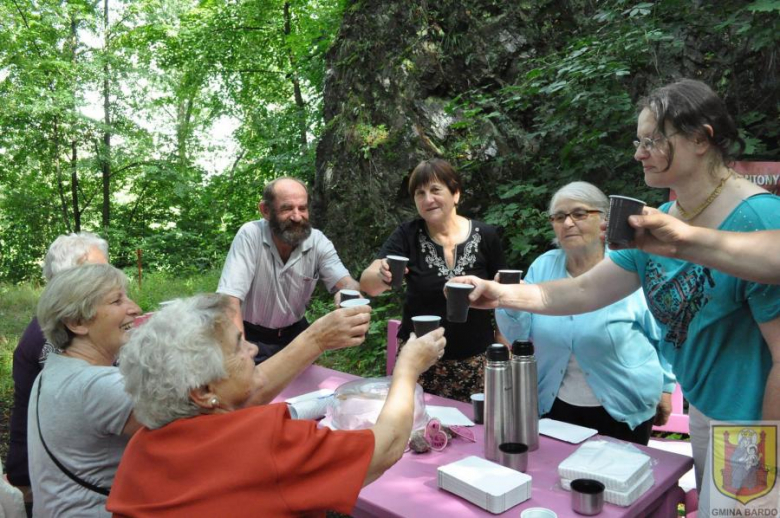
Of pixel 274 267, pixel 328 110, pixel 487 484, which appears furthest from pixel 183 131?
pixel 487 484

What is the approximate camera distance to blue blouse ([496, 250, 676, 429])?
7.88ft

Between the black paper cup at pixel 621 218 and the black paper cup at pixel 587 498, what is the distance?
2.36 feet

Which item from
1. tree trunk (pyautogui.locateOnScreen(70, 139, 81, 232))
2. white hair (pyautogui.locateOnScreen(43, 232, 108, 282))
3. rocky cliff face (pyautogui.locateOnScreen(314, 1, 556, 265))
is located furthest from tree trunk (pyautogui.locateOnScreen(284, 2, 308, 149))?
white hair (pyautogui.locateOnScreen(43, 232, 108, 282))

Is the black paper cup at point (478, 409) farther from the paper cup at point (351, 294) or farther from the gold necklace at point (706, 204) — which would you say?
the gold necklace at point (706, 204)

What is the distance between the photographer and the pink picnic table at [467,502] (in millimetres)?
1642

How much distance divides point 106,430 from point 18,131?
13.5m

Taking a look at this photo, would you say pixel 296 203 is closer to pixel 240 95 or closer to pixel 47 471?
pixel 47 471

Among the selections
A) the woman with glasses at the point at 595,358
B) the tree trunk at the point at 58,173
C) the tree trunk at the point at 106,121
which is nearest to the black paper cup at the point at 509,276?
the woman with glasses at the point at 595,358

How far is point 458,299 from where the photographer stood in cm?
222

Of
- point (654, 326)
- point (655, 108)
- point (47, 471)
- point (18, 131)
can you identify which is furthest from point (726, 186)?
point (18, 131)

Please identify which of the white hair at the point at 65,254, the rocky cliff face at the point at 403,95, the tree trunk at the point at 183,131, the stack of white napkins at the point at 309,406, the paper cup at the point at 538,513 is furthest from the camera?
the tree trunk at the point at 183,131

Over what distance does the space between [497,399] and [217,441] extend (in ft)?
3.18

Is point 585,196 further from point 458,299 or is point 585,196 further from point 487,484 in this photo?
point 487,484

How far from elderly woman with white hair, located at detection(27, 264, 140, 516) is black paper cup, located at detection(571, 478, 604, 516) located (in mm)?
1401
